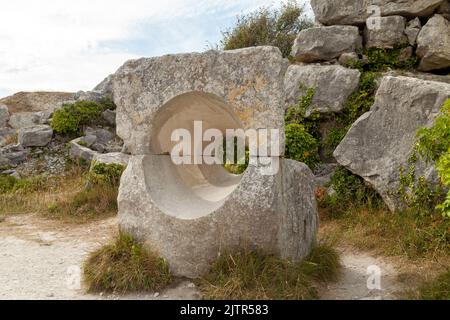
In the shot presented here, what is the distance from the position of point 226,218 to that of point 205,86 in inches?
53.1

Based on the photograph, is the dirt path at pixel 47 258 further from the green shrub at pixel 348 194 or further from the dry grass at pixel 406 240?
the green shrub at pixel 348 194

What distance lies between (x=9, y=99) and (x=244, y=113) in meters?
18.2

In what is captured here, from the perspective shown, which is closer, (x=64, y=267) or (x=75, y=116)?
(x=64, y=267)

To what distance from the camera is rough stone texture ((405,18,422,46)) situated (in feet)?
28.4

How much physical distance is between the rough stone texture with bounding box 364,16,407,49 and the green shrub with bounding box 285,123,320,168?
8.97 ft

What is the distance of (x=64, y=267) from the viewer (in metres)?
5.18

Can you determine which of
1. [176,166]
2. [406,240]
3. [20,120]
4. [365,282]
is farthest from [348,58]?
[20,120]

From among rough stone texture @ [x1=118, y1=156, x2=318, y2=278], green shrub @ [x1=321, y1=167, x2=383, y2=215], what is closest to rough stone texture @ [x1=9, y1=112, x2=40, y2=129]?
green shrub @ [x1=321, y1=167, x2=383, y2=215]

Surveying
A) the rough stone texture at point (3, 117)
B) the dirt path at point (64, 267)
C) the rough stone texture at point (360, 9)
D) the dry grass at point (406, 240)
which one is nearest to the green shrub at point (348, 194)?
the dry grass at point (406, 240)

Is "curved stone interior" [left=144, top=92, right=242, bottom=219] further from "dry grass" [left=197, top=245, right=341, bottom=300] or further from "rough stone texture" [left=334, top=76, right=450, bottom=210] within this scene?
"rough stone texture" [left=334, top=76, right=450, bottom=210]

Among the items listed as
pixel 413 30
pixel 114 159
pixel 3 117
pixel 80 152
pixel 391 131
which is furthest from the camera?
pixel 3 117

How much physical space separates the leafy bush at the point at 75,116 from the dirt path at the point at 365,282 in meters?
9.21

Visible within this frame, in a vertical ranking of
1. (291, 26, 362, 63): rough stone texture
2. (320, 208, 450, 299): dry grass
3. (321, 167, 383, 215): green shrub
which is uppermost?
(291, 26, 362, 63): rough stone texture

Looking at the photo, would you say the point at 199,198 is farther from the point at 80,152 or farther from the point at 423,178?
the point at 80,152
